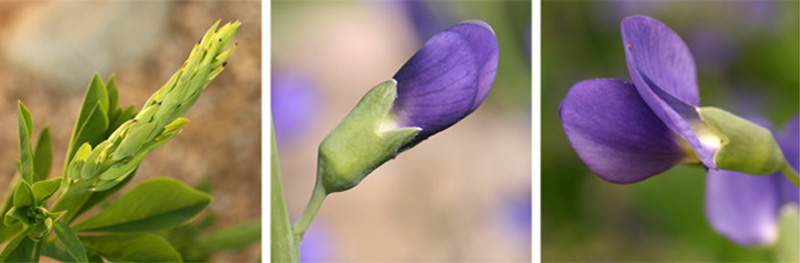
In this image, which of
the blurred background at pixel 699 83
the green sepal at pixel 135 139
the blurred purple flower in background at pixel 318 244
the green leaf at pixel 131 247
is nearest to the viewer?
the green sepal at pixel 135 139

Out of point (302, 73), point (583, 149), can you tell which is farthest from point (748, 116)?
point (302, 73)

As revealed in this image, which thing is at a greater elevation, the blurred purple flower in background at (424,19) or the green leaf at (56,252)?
the blurred purple flower in background at (424,19)

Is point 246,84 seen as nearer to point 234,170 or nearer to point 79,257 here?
point 234,170

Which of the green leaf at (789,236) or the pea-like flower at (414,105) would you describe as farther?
the green leaf at (789,236)

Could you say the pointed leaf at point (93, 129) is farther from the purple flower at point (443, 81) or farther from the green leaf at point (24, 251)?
the purple flower at point (443, 81)

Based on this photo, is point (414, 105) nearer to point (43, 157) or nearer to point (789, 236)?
point (43, 157)

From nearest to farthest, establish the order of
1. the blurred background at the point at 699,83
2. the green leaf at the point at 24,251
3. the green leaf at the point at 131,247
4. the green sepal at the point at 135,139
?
the green sepal at the point at 135,139
the green leaf at the point at 24,251
the green leaf at the point at 131,247
the blurred background at the point at 699,83

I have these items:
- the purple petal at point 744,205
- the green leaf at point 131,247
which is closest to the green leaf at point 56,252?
the green leaf at point 131,247

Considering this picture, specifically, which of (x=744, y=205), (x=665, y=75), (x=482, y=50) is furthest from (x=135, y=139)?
(x=744, y=205)
